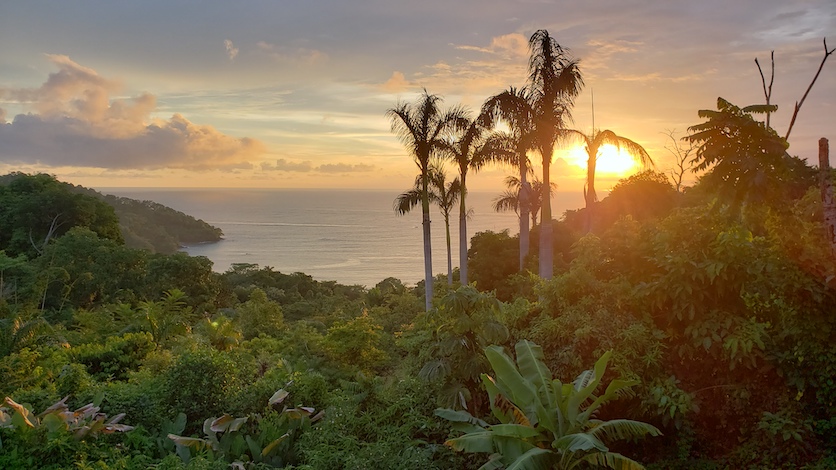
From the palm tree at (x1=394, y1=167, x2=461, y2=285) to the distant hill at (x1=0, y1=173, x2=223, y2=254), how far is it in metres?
46.8

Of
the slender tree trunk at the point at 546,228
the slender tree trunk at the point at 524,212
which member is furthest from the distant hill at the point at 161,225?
the slender tree trunk at the point at 546,228

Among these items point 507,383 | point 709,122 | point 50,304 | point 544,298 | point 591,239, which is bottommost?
point 50,304

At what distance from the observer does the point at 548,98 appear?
14938mm

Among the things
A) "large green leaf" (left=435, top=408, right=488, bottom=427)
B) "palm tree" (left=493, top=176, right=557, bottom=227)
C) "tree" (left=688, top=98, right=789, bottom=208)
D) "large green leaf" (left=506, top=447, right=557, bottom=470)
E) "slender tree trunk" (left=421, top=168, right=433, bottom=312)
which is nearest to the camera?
"large green leaf" (left=506, top=447, right=557, bottom=470)

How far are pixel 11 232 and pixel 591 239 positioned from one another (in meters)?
36.2

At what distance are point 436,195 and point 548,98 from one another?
240 inches

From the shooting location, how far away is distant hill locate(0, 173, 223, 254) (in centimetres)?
6016

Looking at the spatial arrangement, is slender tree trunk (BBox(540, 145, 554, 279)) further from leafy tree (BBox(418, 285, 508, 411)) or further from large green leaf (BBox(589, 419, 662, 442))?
large green leaf (BBox(589, 419, 662, 442))

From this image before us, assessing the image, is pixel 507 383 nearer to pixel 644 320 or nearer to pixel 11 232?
pixel 644 320

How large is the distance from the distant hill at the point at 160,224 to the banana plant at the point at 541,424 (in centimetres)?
5839

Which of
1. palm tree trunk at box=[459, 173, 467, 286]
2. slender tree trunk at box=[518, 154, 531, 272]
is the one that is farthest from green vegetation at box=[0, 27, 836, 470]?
slender tree trunk at box=[518, 154, 531, 272]

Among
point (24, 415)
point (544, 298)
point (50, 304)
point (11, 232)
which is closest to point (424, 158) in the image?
point (544, 298)

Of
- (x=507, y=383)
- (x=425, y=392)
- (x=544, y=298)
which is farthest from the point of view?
(x=544, y=298)

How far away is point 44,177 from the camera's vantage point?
35.6 metres
